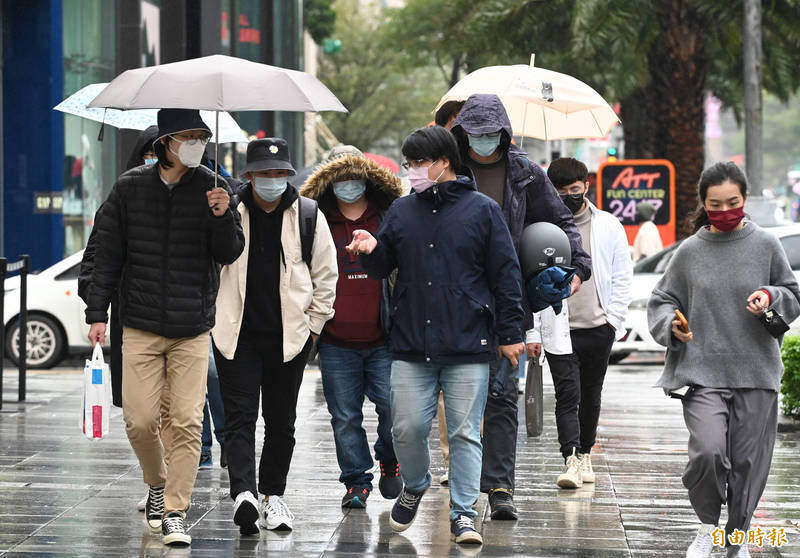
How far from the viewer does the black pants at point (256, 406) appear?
269 inches

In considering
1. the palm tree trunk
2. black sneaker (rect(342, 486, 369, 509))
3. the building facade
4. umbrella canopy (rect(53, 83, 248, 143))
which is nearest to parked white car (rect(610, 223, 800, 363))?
the building facade

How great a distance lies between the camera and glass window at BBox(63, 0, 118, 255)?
20469mm

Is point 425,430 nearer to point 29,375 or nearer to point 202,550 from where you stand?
point 202,550

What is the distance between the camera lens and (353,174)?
7.19 meters

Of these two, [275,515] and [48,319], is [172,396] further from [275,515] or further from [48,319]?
[48,319]

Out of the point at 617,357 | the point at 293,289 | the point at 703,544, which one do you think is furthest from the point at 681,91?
the point at 703,544

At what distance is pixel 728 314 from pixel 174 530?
2.60 m

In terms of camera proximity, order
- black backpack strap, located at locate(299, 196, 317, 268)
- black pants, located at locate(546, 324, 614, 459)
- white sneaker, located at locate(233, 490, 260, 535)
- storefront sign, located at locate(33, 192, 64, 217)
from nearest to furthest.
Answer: white sneaker, located at locate(233, 490, 260, 535), black backpack strap, located at locate(299, 196, 317, 268), black pants, located at locate(546, 324, 614, 459), storefront sign, located at locate(33, 192, 64, 217)

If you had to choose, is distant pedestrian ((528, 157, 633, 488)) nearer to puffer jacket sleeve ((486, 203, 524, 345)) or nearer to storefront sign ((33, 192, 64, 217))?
puffer jacket sleeve ((486, 203, 524, 345))

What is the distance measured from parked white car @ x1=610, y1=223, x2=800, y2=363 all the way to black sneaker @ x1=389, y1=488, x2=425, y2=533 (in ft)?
27.5

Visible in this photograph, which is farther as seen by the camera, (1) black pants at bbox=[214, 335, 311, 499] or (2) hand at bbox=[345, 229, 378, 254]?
(1) black pants at bbox=[214, 335, 311, 499]

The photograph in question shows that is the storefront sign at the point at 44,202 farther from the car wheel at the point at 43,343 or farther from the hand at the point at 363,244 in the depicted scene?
the hand at the point at 363,244

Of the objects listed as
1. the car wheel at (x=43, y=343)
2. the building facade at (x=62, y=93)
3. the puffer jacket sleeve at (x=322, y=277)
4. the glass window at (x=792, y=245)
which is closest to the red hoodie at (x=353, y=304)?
the puffer jacket sleeve at (x=322, y=277)

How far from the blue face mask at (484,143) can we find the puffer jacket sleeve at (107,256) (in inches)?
65.2
